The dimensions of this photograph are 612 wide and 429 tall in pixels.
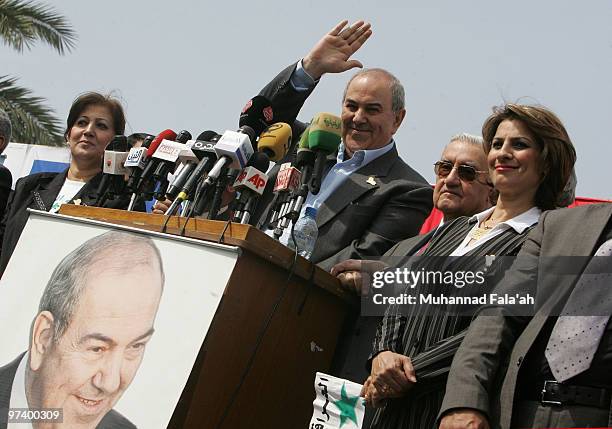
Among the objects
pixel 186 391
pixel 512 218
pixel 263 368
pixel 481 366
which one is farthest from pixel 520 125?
pixel 186 391

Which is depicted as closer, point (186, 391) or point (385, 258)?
point (186, 391)

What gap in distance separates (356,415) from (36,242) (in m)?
1.38

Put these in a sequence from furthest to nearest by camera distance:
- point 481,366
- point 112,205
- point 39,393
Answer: point 112,205 < point 39,393 < point 481,366

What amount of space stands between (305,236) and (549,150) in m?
1.04

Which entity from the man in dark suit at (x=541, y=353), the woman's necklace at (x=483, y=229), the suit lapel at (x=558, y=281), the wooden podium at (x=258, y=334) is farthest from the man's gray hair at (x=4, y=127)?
the suit lapel at (x=558, y=281)

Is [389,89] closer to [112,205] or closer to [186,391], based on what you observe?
[112,205]

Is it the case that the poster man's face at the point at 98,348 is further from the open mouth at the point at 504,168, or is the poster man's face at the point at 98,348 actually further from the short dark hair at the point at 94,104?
the short dark hair at the point at 94,104

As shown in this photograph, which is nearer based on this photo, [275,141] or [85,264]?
[85,264]

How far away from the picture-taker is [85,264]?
3.32 meters

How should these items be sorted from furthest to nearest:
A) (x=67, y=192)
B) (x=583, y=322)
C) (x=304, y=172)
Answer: (x=67, y=192)
(x=304, y=172)
(x=583, y=322)

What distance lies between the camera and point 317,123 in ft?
12.5

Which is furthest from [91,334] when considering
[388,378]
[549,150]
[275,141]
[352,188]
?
[549,150]

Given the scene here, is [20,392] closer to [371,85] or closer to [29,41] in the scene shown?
[371,85]

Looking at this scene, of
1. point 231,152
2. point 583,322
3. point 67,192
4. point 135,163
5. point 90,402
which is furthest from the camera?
point 67,192
